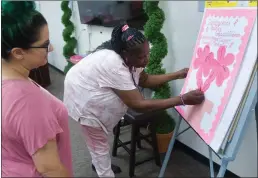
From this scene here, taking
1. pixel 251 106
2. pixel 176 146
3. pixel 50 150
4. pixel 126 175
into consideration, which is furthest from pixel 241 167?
pixel 50 150

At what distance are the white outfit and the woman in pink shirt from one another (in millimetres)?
592

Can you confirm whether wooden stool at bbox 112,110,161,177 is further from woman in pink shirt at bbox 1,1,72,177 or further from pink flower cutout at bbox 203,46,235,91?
woman in pink shirt at bbox 1,1,72,177

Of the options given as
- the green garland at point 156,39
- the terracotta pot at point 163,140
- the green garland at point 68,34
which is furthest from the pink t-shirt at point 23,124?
the green garland at point 68,34

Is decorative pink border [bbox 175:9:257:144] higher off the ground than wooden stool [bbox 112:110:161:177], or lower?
higher

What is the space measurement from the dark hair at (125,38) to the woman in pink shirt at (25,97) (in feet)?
1.83

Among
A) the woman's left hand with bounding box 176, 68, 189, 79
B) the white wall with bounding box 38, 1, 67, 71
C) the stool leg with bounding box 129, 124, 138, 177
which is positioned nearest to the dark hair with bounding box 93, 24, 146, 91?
the woman's left hand with bounding box 176, 68, 189, 79

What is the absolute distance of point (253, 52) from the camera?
99cm

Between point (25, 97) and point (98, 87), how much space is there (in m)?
0.79

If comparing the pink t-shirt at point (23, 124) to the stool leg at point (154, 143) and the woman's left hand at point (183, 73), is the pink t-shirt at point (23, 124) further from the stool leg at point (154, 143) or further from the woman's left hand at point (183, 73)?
the stool leg at point (154, 143)

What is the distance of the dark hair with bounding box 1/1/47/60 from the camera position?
0.71m

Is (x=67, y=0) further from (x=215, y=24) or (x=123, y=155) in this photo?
(x=215, y=24)

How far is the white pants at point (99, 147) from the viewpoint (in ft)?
5.64

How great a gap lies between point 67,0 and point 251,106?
3.66 metres

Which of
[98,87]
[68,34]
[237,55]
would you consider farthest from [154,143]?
[68,34]
